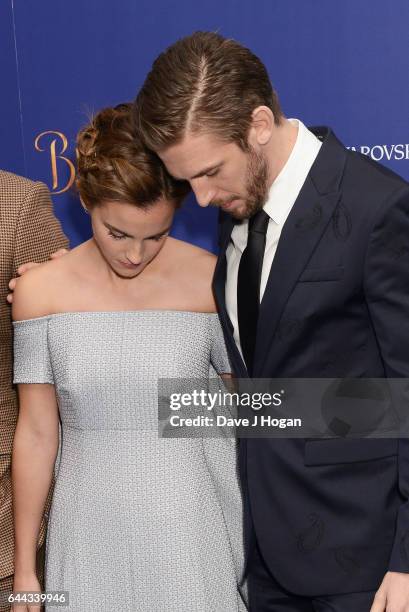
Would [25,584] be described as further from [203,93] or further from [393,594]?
[203,93]

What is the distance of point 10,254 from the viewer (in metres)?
1.77

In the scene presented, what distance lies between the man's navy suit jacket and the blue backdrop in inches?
22.6

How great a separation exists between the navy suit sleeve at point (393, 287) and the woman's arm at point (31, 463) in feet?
2.37

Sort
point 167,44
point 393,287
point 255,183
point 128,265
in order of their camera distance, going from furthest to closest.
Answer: point 167,44
point 128,265
point 255,183
point 393,287

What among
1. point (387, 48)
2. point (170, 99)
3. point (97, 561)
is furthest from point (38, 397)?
point (387, 48)

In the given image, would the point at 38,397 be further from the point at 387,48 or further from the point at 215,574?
the point at 387,48

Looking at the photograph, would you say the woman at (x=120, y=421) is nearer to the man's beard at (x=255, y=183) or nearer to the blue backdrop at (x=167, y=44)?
the man's beard at (x=255, y=183)

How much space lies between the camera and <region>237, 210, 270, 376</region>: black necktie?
1662 mm

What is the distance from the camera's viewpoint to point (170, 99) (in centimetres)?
157

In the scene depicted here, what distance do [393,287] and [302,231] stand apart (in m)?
0.20

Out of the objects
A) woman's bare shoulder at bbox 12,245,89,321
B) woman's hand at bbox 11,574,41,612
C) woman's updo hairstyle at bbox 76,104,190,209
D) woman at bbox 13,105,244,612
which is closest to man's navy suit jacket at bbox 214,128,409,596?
woman at bbox 13,105,244,612

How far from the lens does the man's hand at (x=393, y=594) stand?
4.96 feet

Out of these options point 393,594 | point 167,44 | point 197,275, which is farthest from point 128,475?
point 167,44

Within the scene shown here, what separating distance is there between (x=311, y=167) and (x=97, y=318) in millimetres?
544
